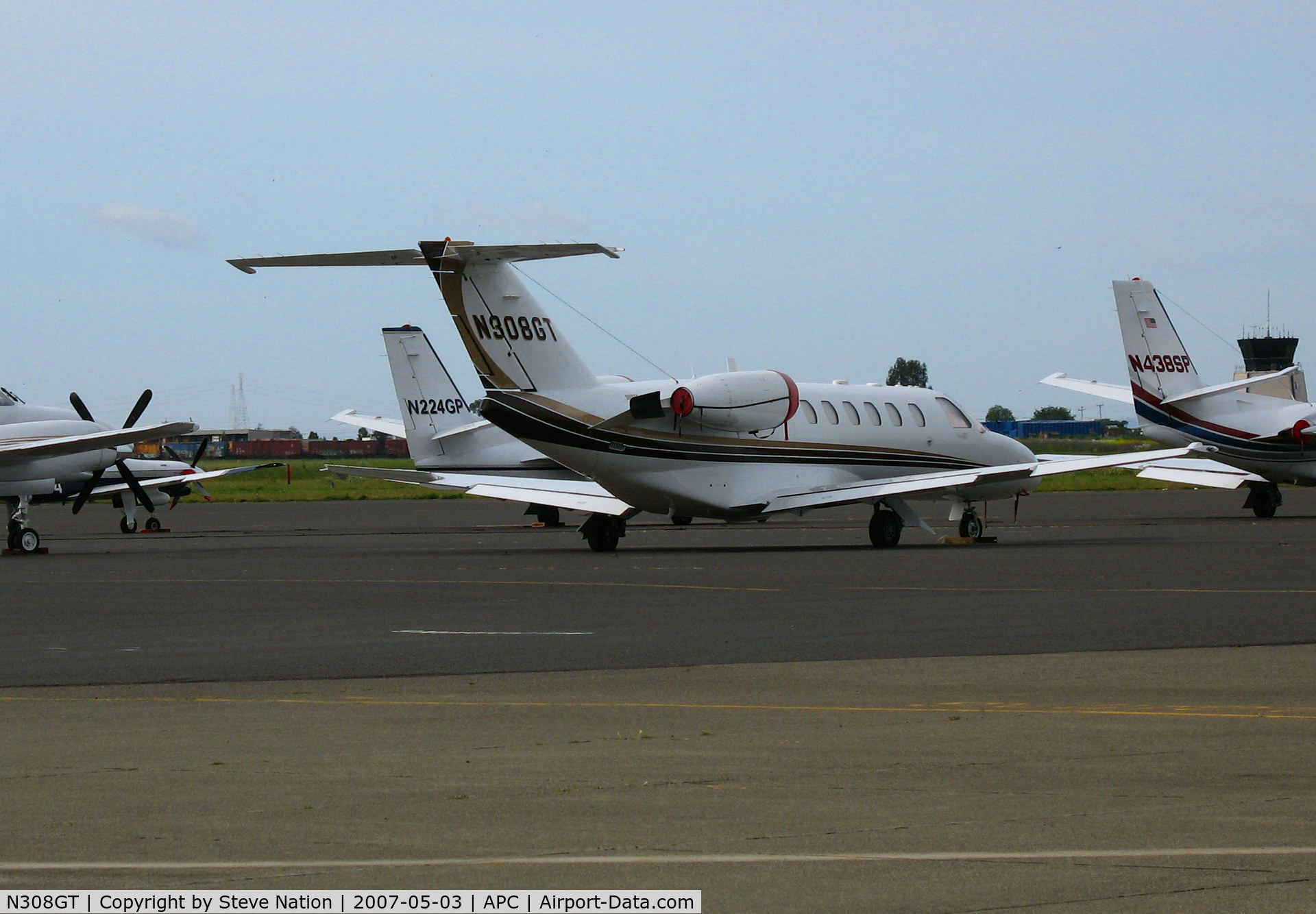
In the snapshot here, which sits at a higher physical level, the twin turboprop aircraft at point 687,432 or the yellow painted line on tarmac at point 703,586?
the twin turboprop aircraft at point 687,432

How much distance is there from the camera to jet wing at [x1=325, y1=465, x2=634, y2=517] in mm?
31797

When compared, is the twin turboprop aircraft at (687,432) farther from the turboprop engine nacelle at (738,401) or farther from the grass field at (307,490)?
the grass field at (307,490)

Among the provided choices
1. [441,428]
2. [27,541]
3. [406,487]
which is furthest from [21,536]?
[406,487]

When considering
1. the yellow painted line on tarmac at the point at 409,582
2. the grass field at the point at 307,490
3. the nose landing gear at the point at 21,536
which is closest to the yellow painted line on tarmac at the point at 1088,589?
the yellow painted line on tarmac at the point at 409,582

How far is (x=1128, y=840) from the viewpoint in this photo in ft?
21.8

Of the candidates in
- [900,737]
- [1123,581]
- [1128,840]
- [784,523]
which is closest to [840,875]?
[1128,840]

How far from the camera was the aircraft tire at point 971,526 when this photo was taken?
108 feet

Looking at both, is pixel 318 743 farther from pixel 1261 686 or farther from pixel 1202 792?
pixel 1261 686

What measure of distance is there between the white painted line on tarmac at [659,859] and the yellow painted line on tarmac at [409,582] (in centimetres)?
1455

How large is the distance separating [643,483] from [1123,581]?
34.4 ft

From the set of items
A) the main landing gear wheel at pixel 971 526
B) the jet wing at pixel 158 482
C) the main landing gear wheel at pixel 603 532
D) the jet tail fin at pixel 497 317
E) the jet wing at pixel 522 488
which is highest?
the jet tail fin at pixel 497 317

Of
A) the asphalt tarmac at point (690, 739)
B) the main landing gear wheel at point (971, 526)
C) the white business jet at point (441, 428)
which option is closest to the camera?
the asphalt tarmac at point (690, 739)

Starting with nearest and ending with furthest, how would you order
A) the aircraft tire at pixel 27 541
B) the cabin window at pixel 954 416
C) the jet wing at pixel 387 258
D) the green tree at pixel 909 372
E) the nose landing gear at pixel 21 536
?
the jet wing at pixel 387 258 < the nose landing gear at pixel 21 536 < the aircraft tire at pixel 27 541 < the cabin window at pixel 954 416 < the green tree at pixel 909 372

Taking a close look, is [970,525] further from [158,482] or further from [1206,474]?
[158,482]
